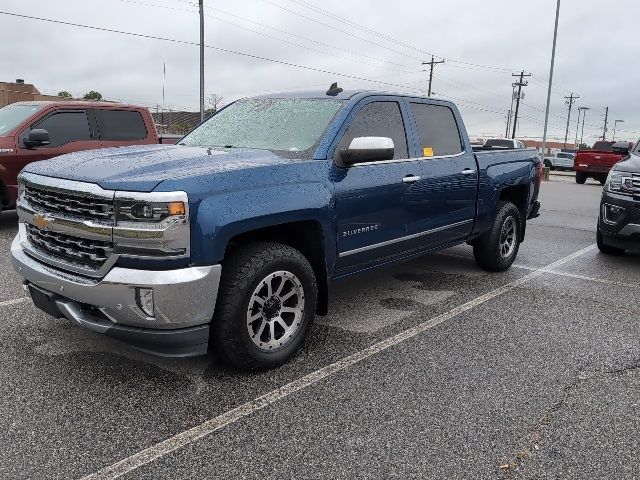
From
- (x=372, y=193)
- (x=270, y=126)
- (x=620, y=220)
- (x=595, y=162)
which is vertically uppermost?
(x=270, y=126)

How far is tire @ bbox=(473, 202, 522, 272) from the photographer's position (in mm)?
6102

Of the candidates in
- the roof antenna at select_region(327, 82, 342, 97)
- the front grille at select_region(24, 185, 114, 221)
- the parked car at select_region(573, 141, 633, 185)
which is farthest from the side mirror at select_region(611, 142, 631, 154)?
the parked car at select_region(573, 141, 633, 185)

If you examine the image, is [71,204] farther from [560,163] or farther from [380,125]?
[560,163]

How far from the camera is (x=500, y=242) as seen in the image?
624 centimetres

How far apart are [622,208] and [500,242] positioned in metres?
1.84

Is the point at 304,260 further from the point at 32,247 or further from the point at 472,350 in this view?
the point at 32,247

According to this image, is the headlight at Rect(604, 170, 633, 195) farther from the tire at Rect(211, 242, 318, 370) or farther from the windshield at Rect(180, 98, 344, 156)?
the tire at Rect(211, 242, 318, 370)

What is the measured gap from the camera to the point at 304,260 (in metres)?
3.68

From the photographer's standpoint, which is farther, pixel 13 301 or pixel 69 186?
pixel 13 301

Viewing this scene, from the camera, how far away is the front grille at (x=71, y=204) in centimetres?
307

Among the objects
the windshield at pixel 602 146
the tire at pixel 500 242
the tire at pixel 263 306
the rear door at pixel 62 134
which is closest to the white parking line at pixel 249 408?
the tire at pixel 263 306

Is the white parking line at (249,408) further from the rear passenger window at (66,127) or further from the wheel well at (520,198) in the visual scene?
the rear passenger window at (66,127)

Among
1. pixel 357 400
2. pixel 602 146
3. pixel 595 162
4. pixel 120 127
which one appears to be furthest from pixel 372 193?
pixel 602 146

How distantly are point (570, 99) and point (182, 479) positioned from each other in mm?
96854
